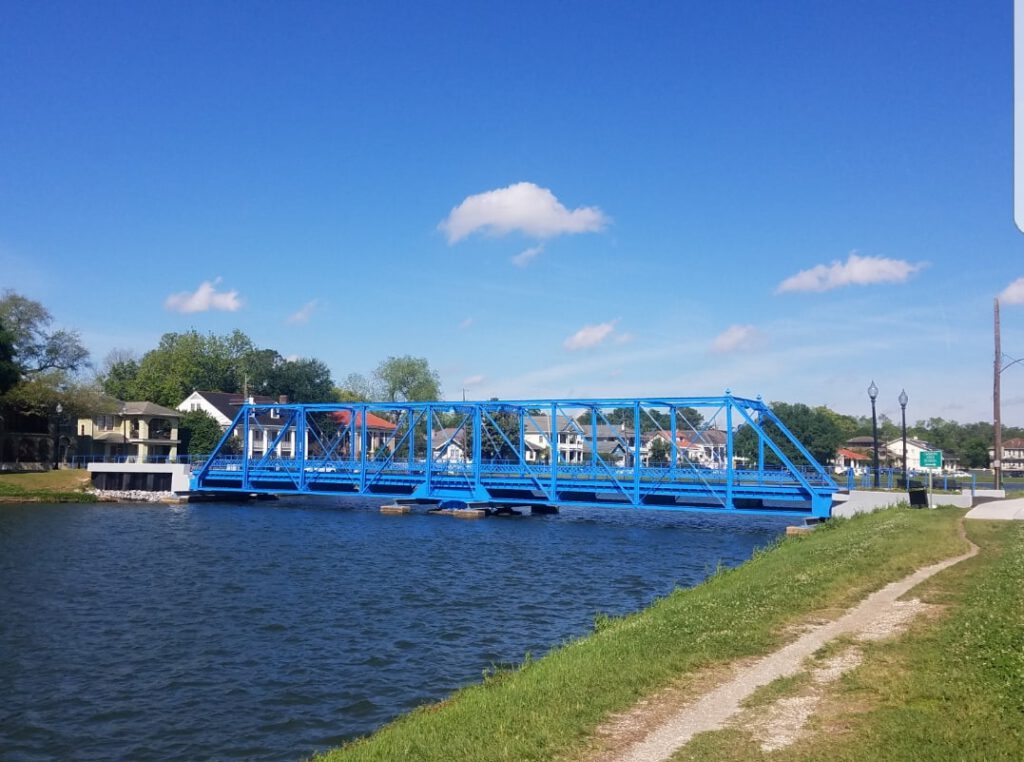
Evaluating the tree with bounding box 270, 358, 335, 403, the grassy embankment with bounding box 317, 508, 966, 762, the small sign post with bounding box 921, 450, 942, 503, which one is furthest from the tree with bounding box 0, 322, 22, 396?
the small sign post with bounding box 921, 450, 942, 503

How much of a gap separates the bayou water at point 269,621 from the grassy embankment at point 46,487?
17.7m

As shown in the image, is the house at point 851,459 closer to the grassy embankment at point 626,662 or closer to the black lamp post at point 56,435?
the black lamp post at point 56,435

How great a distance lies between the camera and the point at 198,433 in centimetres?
8806

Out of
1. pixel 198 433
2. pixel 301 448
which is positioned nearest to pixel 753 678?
pixel 301 448

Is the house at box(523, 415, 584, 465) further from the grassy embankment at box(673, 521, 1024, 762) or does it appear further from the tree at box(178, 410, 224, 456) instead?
the grassy embankment at box(673, 521, 1024, 762)

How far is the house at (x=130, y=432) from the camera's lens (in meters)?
84.8

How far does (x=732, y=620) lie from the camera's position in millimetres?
15703

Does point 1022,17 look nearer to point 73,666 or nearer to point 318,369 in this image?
point 73,666

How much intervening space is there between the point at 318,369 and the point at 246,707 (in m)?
116

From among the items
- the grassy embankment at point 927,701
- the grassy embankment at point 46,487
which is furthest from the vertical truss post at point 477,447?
the grassy embankment at point 927,701

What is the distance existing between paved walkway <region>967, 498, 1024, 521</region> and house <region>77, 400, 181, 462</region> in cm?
7265

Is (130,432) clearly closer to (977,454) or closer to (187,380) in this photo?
(187,380)

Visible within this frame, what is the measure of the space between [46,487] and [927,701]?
233 feet

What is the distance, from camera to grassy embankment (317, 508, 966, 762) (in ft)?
33.2
